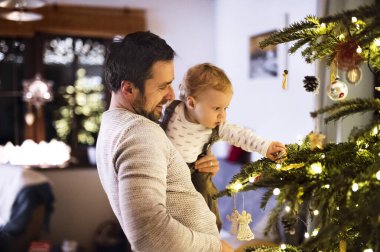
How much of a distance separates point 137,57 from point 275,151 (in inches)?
16.2

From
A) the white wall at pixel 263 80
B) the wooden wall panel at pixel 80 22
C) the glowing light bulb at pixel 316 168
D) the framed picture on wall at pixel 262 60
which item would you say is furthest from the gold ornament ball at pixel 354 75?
the wooden wall panel at pixel 80 22

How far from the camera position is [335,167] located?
0.84 m

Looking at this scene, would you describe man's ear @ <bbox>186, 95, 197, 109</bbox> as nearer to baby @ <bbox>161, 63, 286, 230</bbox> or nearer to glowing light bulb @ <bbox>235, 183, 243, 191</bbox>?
baby @ <bbox>161, 63, 286, 230</bbox>

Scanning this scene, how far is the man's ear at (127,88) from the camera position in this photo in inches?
38.9

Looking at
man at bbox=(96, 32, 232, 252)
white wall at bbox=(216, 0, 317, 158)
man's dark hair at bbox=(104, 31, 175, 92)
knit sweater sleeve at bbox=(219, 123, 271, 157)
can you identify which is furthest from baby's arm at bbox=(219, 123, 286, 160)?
white wall at bbox=(216, 0, 317, 158)

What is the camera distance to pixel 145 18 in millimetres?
4184

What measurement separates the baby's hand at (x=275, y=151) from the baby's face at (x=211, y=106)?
0.63 feet

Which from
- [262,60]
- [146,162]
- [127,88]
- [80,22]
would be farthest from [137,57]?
[80,22]

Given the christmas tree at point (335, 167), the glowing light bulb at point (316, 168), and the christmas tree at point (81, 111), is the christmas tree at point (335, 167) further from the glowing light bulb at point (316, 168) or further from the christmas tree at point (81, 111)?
the christmas tree at point (81, 111)

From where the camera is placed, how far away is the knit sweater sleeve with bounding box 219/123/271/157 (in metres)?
1.23

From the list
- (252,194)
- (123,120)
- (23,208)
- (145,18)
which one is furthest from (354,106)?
(145,18)

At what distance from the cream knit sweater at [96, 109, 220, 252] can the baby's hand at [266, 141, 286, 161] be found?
213 millimetres

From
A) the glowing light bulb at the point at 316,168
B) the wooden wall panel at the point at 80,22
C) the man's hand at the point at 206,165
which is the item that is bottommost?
the man's hand at the point at 206,165

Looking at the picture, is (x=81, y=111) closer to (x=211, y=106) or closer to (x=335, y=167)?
(x=211, y=106)
